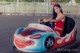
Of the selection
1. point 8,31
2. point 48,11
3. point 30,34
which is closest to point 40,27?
point 30,34

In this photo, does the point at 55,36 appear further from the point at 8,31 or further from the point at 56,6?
the point at 8,31

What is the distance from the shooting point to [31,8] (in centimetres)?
1752

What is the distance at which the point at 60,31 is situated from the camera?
22.7 feet

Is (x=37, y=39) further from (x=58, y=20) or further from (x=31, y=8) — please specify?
(x=31, y=8)

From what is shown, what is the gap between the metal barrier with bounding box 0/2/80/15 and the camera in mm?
17234

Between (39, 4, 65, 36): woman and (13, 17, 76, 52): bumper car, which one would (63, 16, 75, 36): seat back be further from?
(13, 17, 76, 52): bumper car

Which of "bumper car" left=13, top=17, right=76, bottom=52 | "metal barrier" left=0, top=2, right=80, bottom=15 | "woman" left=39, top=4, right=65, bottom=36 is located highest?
"woman" left=39, top=4, right=65, bottom=36

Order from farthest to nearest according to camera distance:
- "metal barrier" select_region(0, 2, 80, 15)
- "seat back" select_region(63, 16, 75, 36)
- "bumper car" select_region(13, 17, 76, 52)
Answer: "metal barrier" select_region(0, 2, 80, 15), "seat back" select_region(63, 16, 75, 36), "bumper car" select_region(13, 17, 76, 52)

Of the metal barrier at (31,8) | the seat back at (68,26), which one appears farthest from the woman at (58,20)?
the metal barrier at (31,8)

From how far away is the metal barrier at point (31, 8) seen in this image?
17234mm

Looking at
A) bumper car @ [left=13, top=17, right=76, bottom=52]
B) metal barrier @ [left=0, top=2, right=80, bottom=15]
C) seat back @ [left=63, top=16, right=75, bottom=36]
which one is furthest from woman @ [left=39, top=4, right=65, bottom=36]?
metal barrier @ [left=0, top=2, right=80, bottom=15]

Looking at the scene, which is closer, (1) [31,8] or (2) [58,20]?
(2) [58,20]

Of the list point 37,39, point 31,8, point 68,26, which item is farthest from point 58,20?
point 31,8

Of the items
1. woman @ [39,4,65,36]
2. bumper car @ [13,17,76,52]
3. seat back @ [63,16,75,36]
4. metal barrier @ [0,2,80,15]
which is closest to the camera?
bumper car @ [13,17,76,52]
